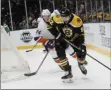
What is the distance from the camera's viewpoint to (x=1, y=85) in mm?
4547

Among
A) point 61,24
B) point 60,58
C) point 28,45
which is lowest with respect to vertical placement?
point 28,45

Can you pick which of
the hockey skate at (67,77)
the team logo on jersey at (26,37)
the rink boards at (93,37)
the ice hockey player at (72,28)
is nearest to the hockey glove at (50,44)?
the ice hockey player at (72,28)

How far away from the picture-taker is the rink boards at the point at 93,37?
260 inches

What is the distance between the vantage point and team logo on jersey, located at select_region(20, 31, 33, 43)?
9914mm

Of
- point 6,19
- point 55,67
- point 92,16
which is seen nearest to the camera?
point 55,67

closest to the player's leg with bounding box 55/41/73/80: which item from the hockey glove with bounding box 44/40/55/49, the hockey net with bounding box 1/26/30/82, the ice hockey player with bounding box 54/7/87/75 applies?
the ice hockey player with bounding box 54/7/87/75

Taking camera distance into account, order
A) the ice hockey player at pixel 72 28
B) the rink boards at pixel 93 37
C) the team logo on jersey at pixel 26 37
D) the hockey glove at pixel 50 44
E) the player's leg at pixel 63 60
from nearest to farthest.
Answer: the ice hockey player at pixel 72 28 < the player's leg at pixel 63 60 < the hockey glove at pixel 50 44 < the rink boards at pixel 93 37 < the team logo on jersey at pixel 26 37

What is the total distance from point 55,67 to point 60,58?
1609 mm

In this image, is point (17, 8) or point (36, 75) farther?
point (17, 8)

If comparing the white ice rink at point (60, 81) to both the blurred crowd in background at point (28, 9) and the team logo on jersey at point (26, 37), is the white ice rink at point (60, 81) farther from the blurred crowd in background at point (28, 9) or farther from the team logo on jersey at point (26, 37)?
the blurred crowd in background at point (28, 9)

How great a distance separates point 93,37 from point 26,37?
2.72 m

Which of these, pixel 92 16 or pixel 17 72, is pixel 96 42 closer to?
pixel 92 16

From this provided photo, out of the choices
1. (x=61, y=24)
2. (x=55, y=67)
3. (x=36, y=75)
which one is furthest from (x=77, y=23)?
(x=55, y=67)

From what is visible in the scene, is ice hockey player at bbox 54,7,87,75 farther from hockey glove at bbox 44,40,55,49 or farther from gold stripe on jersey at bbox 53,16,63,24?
hockey glove at bbox 44,40,55,49
